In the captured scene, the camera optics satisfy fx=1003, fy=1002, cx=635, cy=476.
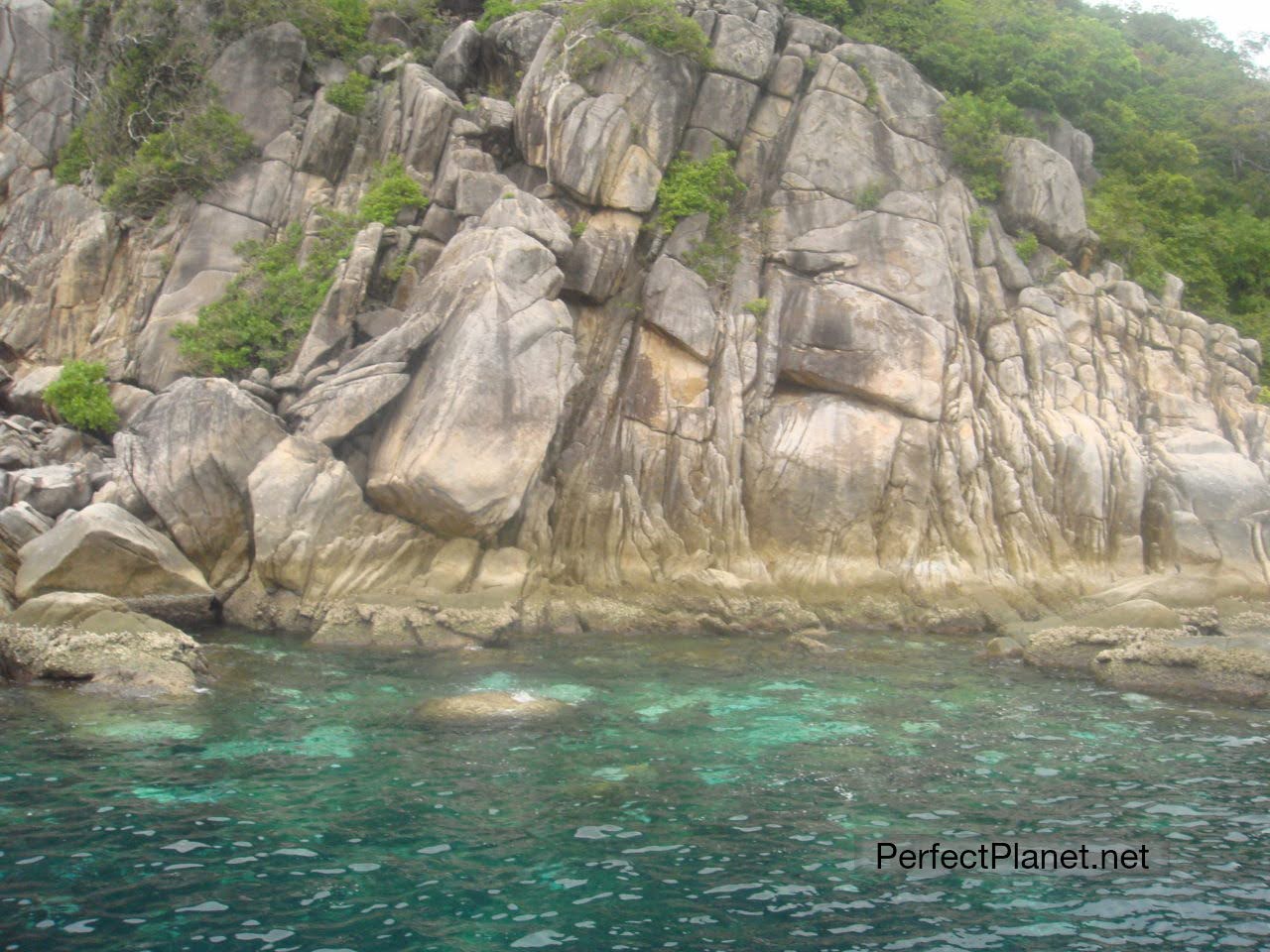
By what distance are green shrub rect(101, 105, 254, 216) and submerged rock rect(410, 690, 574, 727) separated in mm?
19030

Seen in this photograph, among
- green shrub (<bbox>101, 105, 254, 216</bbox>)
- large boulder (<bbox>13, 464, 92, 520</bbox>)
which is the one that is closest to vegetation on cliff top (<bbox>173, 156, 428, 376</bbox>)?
green shrub (<bbox>101, 105, 254, 216</bbox>)

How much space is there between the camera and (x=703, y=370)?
24625 mm

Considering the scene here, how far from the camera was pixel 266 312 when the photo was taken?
2470 centimetres

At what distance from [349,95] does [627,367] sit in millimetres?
11675

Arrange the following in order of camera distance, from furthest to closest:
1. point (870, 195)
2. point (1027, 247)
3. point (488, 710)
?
point (1027, 247) → point (870, 195) → point (488, 710)

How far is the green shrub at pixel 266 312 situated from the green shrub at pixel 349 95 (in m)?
4.19

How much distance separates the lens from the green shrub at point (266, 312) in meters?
24.3

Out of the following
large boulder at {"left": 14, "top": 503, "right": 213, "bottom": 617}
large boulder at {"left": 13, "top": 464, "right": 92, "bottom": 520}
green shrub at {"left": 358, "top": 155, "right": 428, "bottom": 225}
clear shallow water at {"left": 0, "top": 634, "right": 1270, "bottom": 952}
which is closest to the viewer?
clear shallow water at {"left": 0, "top": 634, "right": 1270, "bottom": 952}

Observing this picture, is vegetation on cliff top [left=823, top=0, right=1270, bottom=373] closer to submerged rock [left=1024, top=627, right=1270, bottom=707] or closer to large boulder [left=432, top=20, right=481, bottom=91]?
large boulder [left=432, top=20, right=481, bottom=91]

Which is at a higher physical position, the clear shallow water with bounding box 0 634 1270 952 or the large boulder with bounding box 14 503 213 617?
the large boulder with bounding box 14 503 213 617

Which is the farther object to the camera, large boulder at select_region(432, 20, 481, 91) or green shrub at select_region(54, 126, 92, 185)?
large boulder at select_region(432, 20, 481, 91)

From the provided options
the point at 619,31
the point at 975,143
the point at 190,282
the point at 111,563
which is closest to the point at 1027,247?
the point at 975,143

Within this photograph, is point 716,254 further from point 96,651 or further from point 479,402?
point 96,651

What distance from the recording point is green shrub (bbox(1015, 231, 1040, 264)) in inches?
1101
